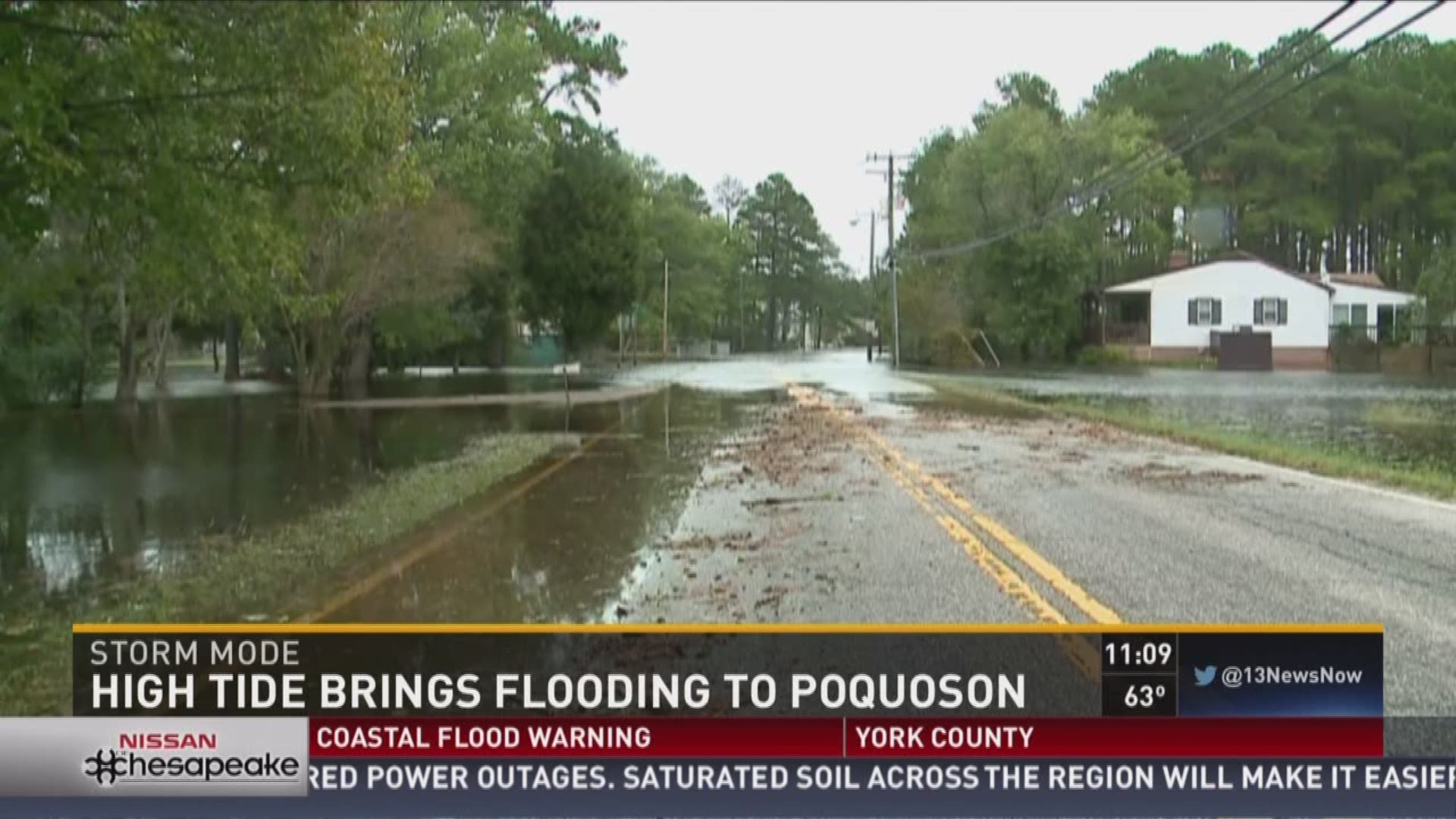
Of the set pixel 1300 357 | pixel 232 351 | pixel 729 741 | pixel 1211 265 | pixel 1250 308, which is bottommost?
pixel 729 741

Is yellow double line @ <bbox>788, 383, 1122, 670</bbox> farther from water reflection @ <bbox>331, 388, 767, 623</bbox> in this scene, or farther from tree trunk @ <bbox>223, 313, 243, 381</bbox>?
tree trunk @ <bbox>223, 313, 243, 381</bbox>

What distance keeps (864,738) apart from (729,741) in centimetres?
45

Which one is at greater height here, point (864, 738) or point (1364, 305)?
point (1364, 305)

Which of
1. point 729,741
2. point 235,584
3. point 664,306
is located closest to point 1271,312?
point 664,306

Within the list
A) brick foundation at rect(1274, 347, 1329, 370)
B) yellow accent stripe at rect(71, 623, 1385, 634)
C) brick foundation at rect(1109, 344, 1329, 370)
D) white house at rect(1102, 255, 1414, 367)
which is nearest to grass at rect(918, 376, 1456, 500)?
yellow accent stripe at rect(71, 623, 1385, 634)

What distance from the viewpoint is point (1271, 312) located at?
5469 cm

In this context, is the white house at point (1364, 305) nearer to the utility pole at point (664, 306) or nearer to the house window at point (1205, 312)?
the house window at point (1205, 312)

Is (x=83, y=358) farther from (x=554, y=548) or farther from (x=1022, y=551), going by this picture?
(x=1022, y=551)

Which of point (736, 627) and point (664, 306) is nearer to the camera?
point (736, 627)

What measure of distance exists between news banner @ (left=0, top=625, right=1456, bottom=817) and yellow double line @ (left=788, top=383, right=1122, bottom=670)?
3.26 feet

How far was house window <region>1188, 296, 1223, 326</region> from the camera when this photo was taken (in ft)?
182

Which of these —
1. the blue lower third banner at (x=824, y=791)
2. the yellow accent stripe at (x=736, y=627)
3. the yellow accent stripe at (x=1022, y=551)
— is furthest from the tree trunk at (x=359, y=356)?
the blue lower third banner at (x=824, y=791)

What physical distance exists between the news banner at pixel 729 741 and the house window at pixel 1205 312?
54585mm

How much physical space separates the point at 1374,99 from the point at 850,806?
197 ft
